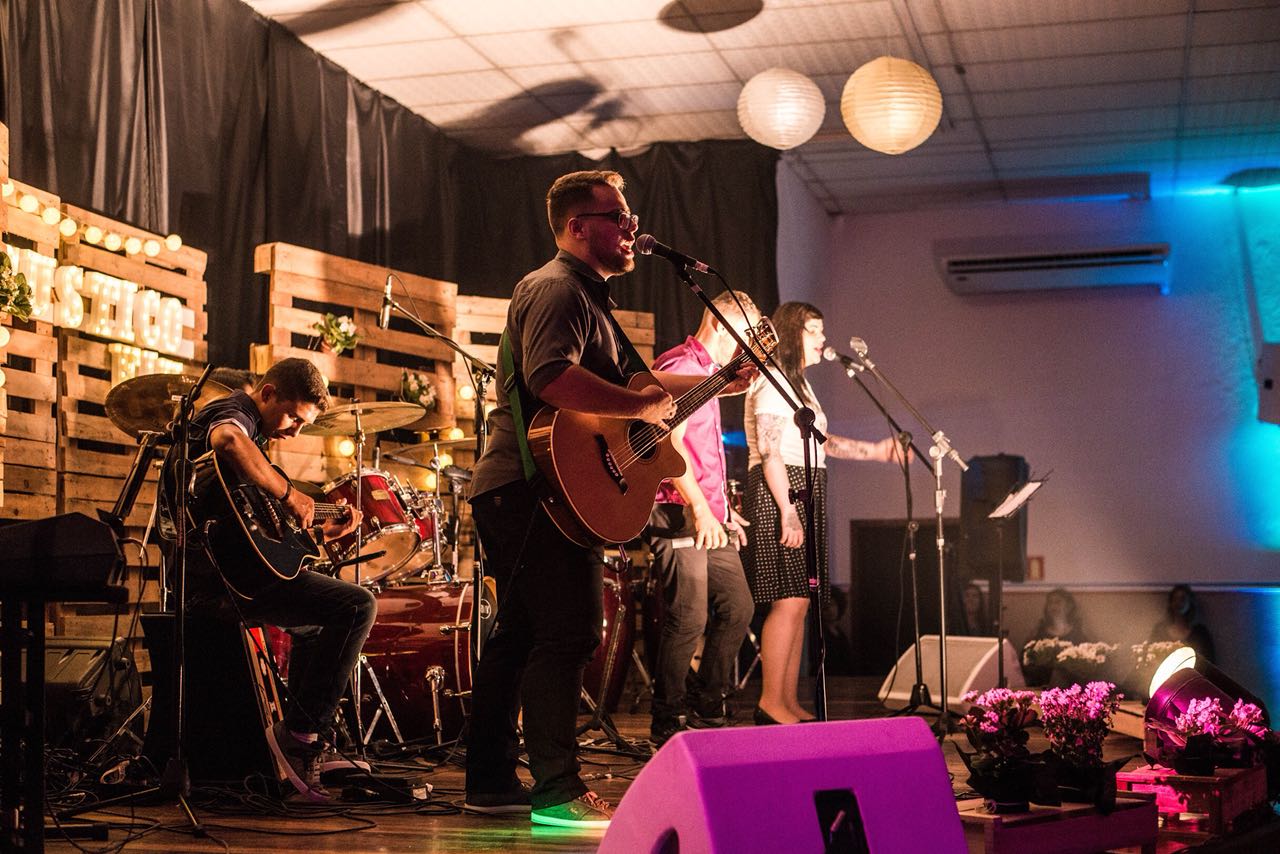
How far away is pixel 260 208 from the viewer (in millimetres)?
7328

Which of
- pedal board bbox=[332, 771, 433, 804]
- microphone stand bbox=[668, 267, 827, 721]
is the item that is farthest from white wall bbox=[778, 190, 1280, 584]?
microphone stand bbox=[668, 267, 827, 721]

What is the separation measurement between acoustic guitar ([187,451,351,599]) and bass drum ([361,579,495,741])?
1396 millimetres

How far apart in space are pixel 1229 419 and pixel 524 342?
8.94 meters

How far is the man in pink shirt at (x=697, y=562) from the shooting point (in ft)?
17.6

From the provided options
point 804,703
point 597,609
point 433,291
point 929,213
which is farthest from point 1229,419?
point 597,609

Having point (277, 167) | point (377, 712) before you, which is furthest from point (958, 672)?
point (277, 167)

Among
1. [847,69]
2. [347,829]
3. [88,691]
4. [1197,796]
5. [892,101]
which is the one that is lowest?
[347,829]

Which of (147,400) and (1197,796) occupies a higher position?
(147,400)

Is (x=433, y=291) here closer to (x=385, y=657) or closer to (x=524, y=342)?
(x=385, y=657)

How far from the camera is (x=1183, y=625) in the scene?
9438 mm

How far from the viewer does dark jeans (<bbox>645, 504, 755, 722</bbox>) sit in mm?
5562

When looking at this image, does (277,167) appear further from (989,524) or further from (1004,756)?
(1004,756)

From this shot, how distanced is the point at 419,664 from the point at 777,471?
5.63ft

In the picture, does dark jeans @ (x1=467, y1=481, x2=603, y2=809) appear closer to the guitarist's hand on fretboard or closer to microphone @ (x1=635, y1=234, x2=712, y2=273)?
microphone @ (x1=635, y1=234, x2=712, y2=273)
